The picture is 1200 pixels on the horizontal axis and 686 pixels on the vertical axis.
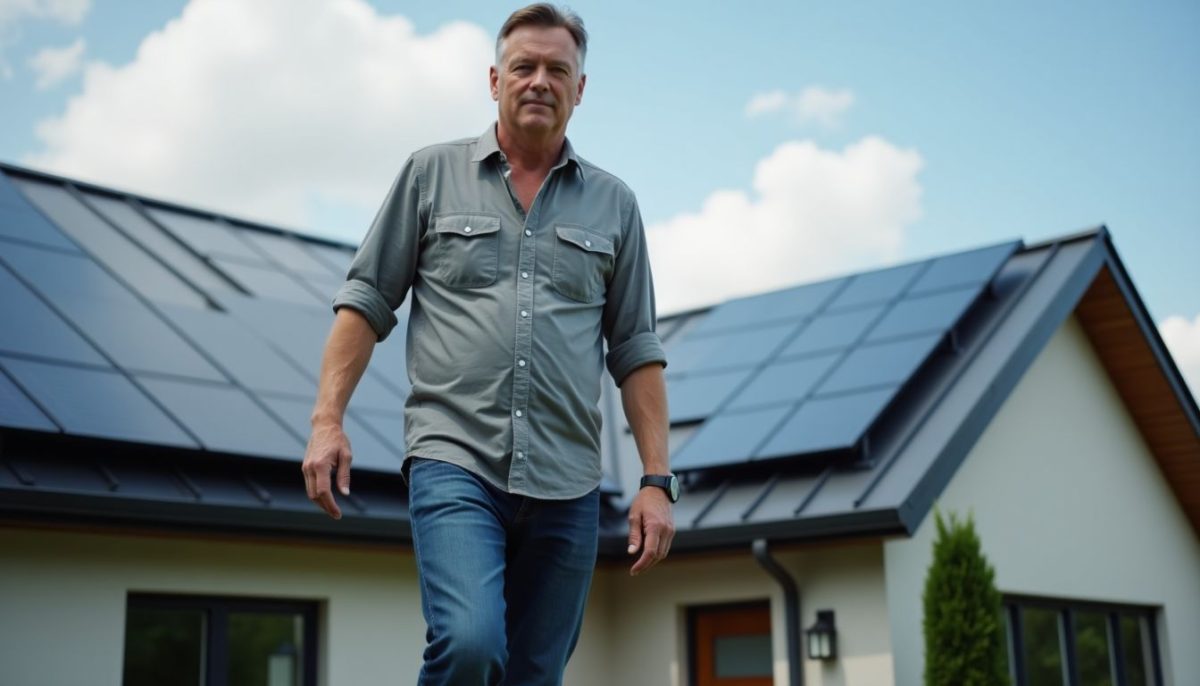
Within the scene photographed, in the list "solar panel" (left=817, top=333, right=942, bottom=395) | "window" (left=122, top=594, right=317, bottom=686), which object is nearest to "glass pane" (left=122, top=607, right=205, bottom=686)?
"window" (left=122, top=594, right=317, bottom=686)

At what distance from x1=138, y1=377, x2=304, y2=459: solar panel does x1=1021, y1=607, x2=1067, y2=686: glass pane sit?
582 cm

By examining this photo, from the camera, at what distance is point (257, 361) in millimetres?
10148

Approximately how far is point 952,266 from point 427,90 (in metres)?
8.54

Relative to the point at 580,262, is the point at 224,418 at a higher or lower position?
higher

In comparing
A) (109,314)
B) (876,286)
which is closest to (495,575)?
(109,314)

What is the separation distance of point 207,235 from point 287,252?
2.57ft

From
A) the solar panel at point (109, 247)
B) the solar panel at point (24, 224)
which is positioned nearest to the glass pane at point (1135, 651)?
the solar panel at point (109, 247)

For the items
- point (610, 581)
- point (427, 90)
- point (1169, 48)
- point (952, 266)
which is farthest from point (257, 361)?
point (1169, 48)

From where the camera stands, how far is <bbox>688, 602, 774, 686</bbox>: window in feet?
35.0

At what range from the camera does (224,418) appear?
9133 millimetres

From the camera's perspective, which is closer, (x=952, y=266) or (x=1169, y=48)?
(x=952, y=266)

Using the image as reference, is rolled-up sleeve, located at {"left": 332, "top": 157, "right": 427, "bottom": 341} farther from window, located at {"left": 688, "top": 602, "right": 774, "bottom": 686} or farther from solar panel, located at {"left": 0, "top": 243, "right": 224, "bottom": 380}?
window, located at {"left": 688, "top": 602, "right": 774, "bottom": 686}

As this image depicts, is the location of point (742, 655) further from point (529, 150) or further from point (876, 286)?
point (529, 150)

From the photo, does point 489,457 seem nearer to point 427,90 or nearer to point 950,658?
point 950,658
